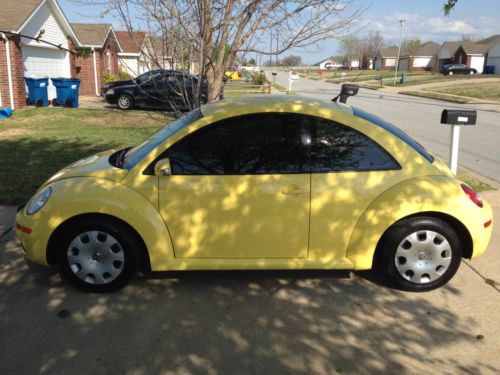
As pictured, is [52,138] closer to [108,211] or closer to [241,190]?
[108,211]

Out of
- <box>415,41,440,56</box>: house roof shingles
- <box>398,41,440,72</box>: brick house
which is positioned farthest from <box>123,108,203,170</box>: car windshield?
<box>415,41,440,56</box>: house roof shingles

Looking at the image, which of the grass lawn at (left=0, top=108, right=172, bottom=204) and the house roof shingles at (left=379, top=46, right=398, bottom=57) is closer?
the grass lawn at (left=0, top=108, right=172, bottom=204)

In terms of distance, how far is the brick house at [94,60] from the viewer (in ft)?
83.1

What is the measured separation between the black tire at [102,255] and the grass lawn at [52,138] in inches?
110

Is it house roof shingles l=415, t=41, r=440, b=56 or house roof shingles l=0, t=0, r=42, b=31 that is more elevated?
house roof shingles l=415, t=41, r=440, b=56

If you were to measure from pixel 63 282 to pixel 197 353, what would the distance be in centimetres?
159

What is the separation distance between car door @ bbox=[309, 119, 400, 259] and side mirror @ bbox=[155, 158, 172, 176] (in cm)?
113

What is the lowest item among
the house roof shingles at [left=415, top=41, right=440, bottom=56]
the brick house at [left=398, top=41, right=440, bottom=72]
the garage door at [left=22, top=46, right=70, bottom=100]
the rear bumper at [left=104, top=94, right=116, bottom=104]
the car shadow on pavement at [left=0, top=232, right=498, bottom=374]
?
the car shadow on pavement at [left=0, top=232, right=498, bottom=374]

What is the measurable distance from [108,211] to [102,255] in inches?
15.1

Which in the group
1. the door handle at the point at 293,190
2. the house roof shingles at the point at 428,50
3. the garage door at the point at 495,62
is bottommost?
the door handle at the point at 293,190

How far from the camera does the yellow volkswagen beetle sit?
3723mm

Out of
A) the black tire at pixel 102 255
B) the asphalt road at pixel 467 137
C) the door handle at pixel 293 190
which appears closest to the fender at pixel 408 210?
the door handle at pixel 293 190

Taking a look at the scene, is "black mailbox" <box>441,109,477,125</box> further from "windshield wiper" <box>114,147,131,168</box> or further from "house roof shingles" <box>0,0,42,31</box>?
"house roof shingles" <box>0,0,42,31</box>

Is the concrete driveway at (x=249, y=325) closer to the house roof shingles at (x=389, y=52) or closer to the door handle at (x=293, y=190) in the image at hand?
the door handle at (x=293, y=190)
